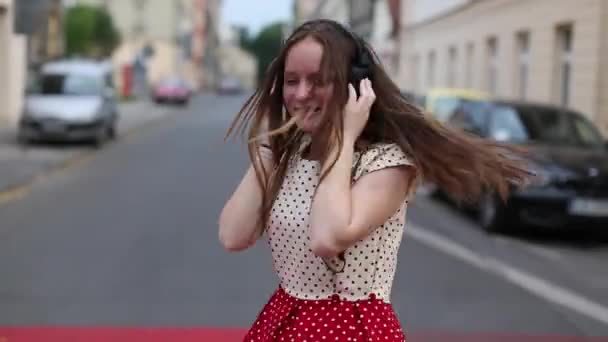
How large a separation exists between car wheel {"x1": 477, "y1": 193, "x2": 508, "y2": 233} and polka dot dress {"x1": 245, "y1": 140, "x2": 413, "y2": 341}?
940 centimetres

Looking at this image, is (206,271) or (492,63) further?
(492,63)

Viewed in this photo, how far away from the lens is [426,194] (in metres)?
16.5

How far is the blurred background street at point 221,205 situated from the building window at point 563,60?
0.04 metres

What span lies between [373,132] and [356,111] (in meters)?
0.14

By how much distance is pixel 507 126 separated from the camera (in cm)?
1371

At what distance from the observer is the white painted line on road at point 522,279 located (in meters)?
7.86

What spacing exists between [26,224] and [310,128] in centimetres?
982

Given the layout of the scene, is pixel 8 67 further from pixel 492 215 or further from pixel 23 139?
pixel 492 215

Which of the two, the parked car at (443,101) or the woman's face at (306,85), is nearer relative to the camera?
the woman's face at (306,85)

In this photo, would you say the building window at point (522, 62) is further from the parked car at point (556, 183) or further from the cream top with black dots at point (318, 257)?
the cream top with black dots at point (318, 257)

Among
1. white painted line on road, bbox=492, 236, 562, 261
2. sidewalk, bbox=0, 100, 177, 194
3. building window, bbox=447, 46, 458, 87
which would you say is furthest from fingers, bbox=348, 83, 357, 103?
building window, bbox=447, 46, 458, 87

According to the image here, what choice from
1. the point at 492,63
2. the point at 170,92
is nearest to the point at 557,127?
the point at 492,63

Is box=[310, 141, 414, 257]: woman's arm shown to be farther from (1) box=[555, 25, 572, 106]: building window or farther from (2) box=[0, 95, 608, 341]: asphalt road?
(1) box=[555, 25, 572, 106]: building window

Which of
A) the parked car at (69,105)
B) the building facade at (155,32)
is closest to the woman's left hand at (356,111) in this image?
the parked car at (69,105)
